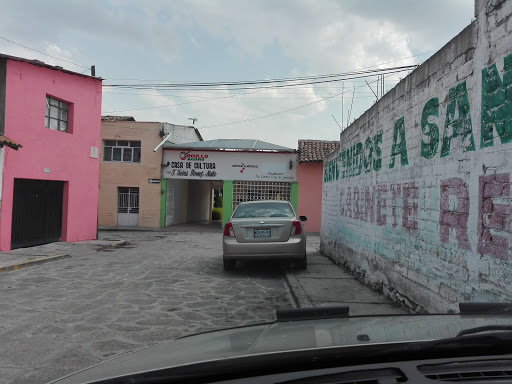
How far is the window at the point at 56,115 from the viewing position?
13.2 metres

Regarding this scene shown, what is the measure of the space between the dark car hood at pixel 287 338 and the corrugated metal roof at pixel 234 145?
20953 mm

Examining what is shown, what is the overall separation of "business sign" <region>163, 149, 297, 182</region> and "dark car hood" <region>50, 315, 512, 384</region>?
2081 centimetres

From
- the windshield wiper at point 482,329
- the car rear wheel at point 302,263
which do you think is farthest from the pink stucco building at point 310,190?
the windshield wiper at point 482,329

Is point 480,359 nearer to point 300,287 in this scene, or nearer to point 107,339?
point 107,339

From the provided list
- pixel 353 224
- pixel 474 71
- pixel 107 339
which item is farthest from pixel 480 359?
pixel 353 224

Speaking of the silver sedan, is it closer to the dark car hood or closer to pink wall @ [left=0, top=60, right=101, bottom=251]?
the dark car hood

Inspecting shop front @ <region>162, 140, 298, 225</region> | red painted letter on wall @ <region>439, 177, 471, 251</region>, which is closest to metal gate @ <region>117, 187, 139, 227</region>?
shop front @ <region>162, 140, 298, 225</region>

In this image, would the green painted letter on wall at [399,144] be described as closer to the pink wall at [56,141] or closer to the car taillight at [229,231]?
the car taillight at [229,231]

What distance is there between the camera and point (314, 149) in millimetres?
23953

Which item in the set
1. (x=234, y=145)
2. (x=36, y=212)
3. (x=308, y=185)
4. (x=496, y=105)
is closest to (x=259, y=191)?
(x=308, y=185)

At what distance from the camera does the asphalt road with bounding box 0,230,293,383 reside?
4.09 meters

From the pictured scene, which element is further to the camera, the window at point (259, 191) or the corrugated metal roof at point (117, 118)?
the corrugated metal roof at point (117, 118)

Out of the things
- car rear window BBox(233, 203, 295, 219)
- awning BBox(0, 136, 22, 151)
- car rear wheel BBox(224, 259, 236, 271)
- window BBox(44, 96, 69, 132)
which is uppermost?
window BBox(44, 96, 69, 132)

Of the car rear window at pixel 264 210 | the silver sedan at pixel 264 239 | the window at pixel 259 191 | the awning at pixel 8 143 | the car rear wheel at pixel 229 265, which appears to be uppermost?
the awning at pixel 8 143
